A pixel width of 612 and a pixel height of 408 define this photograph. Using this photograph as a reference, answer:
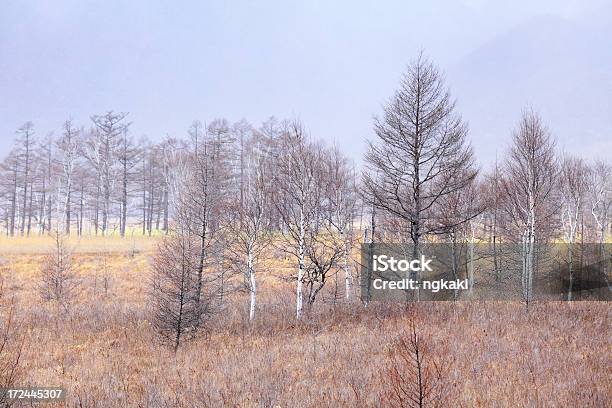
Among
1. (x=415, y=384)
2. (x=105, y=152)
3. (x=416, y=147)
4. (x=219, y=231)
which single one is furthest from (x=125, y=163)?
(x=415, y=384)

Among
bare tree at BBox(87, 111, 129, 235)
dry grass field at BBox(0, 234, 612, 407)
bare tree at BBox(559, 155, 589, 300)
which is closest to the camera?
dry grass field at BBox(0, 234, 612, 407)

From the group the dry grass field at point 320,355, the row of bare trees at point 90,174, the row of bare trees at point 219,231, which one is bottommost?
the dry grass field at point 320,355

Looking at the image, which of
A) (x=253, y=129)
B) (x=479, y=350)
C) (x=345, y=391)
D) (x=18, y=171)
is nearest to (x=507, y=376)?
(x=479, y=350)

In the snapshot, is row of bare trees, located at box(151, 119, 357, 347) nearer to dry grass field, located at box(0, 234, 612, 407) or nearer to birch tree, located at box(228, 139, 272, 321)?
birch tree, located at box(228, 139, 272, 321)

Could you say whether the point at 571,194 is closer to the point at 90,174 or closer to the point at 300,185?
the point at 300,185

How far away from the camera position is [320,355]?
9.49 meters

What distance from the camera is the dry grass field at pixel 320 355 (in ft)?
21.4

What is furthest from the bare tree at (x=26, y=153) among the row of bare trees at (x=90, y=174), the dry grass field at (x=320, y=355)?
the dry grass field at (x=320, y=355)

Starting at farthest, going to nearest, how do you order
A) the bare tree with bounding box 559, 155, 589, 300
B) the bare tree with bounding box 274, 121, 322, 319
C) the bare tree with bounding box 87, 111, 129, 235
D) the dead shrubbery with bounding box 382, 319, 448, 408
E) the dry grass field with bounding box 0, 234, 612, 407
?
the bare tree with bounding box 87, 111, 129, 235 < the bare tree with bounding box 559, 155, 589, 300 < the bare tree with bounding box 274, 121, 322, 319 < the dry grass field with bounding box 0, 234, 612, 407 < the dead shrubbery with bounding box 382, 319, 448, 408

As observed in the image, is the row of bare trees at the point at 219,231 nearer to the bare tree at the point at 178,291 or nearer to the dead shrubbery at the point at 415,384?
the bare tree at the point at 178,291

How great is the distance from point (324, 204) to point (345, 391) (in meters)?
13.0

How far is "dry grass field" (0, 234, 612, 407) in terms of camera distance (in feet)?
21.4

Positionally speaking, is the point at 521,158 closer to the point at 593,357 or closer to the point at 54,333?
the point at 593,357

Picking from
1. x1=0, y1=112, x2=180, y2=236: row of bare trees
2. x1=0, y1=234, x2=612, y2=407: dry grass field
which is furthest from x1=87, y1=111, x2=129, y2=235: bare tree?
x1=0, y1=234, x2=612, y2=407: dry grass field
